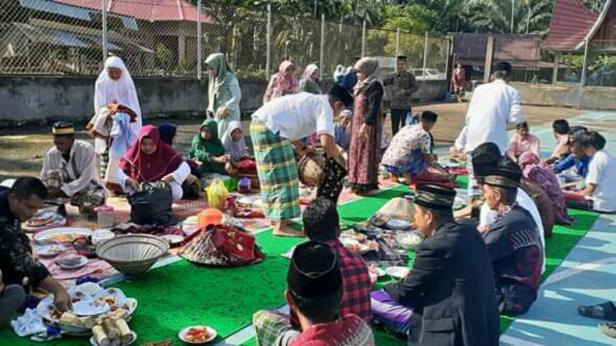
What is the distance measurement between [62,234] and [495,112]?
14.3 ft

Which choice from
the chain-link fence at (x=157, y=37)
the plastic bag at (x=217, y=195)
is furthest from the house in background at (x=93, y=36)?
the plastic bag at (x=217, y=195)

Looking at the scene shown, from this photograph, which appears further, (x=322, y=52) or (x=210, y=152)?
(x=322, y=52)

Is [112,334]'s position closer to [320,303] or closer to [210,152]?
[320,303]

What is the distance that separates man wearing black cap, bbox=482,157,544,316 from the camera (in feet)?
12.0

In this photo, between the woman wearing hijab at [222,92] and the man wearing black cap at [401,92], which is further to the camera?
the man wearing black cap at [401,92]

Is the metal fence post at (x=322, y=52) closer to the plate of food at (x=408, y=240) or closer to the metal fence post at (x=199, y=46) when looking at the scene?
the metal fence post at (x=199, y=46)

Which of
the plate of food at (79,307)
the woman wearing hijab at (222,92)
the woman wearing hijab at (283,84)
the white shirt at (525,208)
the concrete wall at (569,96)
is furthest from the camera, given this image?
the concrete wall at (569,96)

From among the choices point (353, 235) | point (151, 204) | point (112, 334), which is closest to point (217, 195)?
point (151, 204)

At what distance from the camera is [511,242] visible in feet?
12.0

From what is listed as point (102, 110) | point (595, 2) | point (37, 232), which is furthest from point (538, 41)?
point (37, 232)

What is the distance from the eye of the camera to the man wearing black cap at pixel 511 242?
12.0 ft

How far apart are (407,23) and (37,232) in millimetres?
34092

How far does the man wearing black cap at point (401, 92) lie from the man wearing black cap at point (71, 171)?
596 centimetres

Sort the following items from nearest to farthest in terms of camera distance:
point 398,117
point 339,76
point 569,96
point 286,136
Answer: point 286,136
point 398,117
point 339,76
point 569,96
